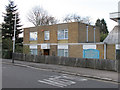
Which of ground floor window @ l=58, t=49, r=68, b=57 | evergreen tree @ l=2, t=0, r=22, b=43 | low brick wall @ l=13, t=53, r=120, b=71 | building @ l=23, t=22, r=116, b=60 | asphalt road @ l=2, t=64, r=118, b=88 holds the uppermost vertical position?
evergreen tree @ l=2, t=0, r=22, b=43

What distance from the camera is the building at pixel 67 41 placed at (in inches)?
775

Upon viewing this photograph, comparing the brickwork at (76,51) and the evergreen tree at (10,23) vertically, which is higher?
the evergreen tree at (10,23)

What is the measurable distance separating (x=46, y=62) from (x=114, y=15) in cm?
1082

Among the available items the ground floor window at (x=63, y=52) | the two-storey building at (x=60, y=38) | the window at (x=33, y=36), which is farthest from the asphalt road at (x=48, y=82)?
the window at (x=33, y=36)

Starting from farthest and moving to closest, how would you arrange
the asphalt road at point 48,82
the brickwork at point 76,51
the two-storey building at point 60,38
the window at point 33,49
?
the window at point 33,49, the two-storey building at point 60,38, the brickwork at point 76,51, the asphalt road at point 48,82

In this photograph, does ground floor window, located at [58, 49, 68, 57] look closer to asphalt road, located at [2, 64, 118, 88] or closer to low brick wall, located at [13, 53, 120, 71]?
low brick wall, located at [13, 53, 120, 71]

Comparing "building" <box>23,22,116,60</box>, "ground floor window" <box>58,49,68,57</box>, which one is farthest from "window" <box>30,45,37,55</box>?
"ground floor window" <box>58,49,68,57</box>

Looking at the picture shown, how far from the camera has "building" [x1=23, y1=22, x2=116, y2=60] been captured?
64.6 feet

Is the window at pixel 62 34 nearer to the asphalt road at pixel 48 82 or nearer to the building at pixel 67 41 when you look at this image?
the building at pixel 67 41

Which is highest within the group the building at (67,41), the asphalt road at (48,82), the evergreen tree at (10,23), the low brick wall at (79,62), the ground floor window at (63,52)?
the evergreen tree at (10,23)

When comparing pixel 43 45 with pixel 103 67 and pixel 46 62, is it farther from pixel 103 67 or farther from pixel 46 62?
pixel 103 67

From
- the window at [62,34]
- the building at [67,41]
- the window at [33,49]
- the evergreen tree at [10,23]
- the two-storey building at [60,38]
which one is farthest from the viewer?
the evergreen tree at [10,23]

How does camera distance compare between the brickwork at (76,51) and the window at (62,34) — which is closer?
the brickwork at (76,51)

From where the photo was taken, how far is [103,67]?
15031mm
